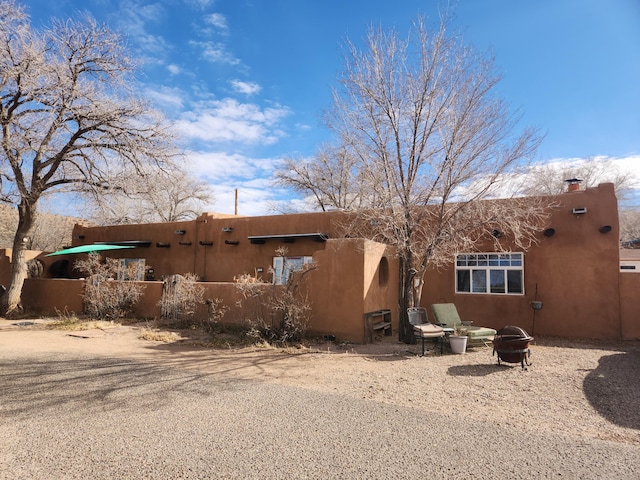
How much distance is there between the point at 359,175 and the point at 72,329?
366 inches

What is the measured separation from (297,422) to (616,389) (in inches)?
196

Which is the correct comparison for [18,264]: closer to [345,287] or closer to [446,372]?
[345,287]

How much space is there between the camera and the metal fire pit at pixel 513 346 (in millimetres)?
7430

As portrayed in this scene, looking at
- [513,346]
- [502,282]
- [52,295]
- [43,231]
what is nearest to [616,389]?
[513,346]

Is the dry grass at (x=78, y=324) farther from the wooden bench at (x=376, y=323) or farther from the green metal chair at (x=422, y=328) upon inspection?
the green metal chair at (x=422, y=328)

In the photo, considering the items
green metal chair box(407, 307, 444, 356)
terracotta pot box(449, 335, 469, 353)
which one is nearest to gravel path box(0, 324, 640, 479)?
green metal chair box(407, 307, 444, 356)

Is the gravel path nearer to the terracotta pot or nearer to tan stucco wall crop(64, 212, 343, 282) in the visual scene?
the terracotta pot

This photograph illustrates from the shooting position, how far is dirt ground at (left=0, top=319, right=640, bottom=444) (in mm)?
5207

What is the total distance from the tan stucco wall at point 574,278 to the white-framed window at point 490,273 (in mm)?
222

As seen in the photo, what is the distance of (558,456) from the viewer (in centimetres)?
384

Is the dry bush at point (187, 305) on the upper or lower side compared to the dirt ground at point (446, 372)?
upper

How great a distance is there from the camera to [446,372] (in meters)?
7.38

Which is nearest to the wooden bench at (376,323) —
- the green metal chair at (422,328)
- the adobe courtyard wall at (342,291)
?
the adobe courtyard wall at (342,291)

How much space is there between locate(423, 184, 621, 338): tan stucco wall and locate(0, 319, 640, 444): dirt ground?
0.69 m
